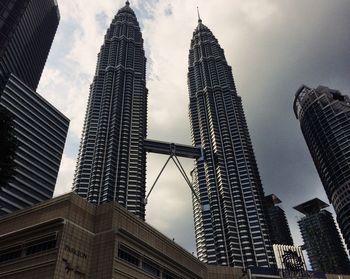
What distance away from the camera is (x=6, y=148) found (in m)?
32.9

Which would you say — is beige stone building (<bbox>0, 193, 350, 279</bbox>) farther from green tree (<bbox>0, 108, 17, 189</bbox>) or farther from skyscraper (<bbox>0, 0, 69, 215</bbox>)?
skyscraper (<bbox>0, 0, 69, 215</bbox>)

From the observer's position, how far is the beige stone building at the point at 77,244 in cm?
5144

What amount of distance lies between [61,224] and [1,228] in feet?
53.8

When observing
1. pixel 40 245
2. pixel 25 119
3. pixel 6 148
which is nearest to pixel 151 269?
pixel 40 245

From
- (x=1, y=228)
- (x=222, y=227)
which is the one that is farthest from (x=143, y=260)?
(x=222, y=227)

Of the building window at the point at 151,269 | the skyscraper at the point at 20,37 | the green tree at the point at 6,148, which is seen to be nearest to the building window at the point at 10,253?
the building window at the point at 151,269

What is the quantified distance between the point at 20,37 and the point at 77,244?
459 ft

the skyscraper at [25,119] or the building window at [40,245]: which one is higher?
the skyscraper at [25,119]

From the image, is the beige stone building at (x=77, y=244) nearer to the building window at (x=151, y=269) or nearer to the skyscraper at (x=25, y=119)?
the building window at (x=151, y=269)

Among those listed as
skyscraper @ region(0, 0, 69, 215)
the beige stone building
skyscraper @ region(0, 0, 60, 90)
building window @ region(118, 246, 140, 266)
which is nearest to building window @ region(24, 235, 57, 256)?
the beige stone building

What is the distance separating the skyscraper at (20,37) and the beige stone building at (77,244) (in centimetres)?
10482

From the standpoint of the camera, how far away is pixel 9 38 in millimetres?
142500

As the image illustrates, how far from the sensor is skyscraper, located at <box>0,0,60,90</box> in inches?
5572

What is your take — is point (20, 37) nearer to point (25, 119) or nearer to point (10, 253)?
point (25, 119)
